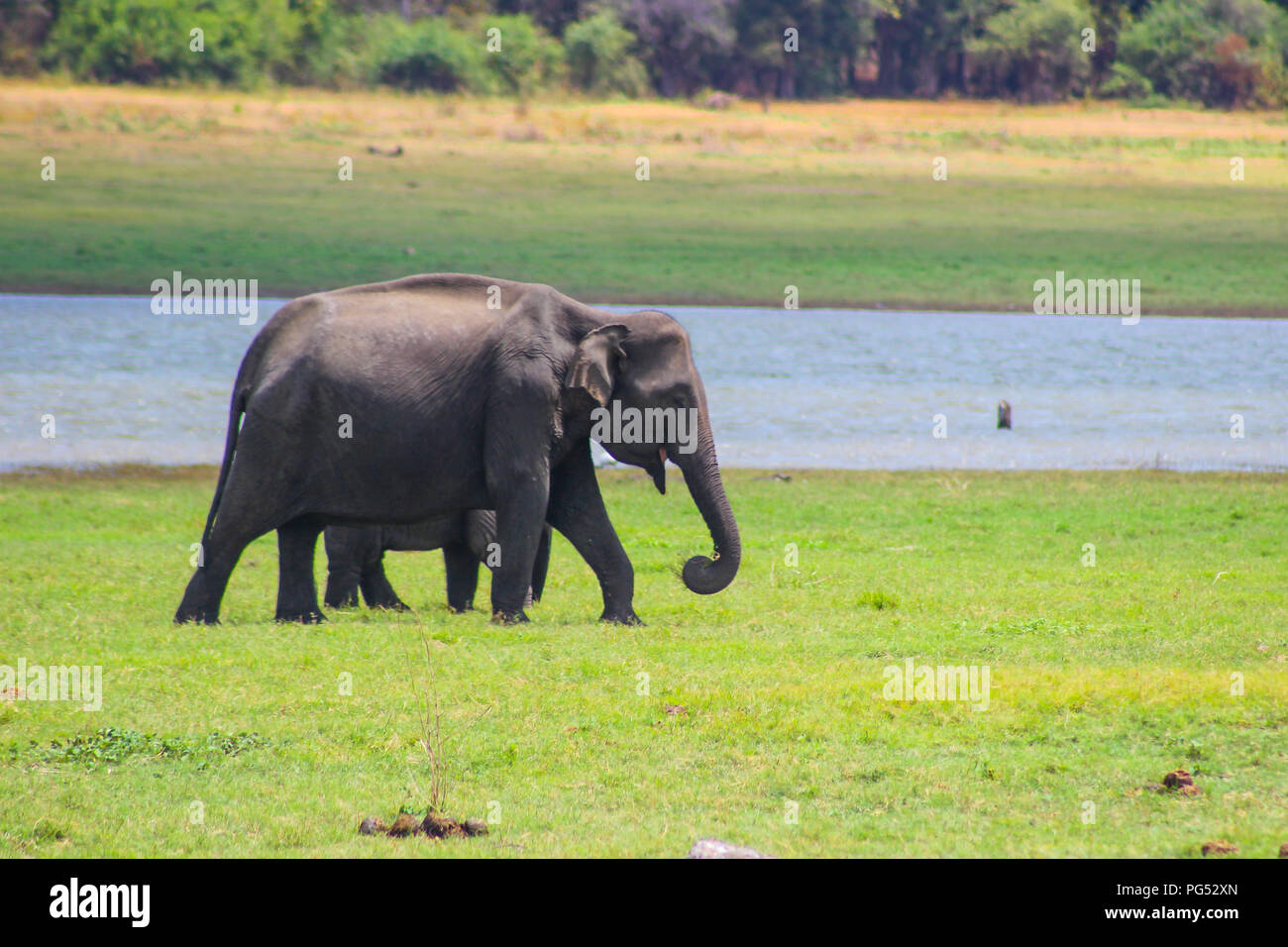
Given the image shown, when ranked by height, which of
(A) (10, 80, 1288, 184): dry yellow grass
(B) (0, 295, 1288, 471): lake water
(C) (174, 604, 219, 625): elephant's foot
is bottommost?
(B) (0, 295, 1288, 471): lake water

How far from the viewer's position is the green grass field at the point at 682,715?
939cm

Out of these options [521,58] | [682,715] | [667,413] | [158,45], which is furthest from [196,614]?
[521,58]

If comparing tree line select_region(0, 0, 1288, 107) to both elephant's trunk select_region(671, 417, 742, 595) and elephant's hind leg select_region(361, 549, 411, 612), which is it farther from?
elephant's trunk select_region(671, 417, 742, 595)

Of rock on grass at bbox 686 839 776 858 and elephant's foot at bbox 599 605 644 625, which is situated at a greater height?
rock on grass at bbox 686 839 776 858

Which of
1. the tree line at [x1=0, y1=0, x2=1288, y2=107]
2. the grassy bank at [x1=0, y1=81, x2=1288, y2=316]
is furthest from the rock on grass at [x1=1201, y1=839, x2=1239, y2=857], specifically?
the tree line at [x1=0, y1=0, x2=1288, y2=107]

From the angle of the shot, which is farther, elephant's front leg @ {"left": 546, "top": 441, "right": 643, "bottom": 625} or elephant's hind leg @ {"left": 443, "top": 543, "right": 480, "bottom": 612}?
elephant's hind leg @ {"left": 443, "top": 543, "right": 480, "bottom": 612}

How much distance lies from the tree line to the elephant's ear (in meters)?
49.4

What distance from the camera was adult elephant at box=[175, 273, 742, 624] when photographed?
48.9 feet

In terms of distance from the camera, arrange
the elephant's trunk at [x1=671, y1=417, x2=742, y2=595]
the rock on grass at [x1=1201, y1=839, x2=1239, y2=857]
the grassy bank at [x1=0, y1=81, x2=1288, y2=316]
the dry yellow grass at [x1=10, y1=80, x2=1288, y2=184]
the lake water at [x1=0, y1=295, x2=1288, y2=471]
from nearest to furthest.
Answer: the rock on grass at [x1=1201, y1=839, x2=1239, y2=857], the elephant's trunk at [x1=671, y1=417, x2=742, y2=595], the lake water at [x1=0, y1=295, x2=1288, y2=471], the grassy bank at [x1=0, y1=81, x2=1288, y2=316], the dry yellow grass at [x1=10, y1=80, x2=1288, y2=184]

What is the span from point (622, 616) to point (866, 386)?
71.4 feet

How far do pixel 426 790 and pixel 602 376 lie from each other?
5.35 meters

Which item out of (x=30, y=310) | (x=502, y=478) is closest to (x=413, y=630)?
(x=502, y=478)

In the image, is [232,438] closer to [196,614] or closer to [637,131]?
[196,614]

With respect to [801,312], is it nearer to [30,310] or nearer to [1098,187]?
[1098,187]
